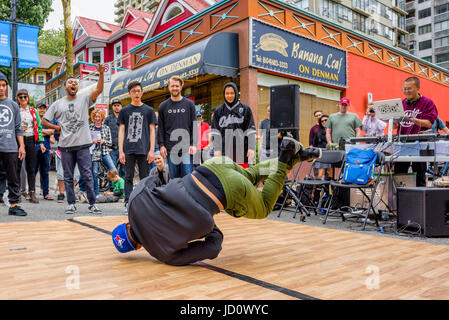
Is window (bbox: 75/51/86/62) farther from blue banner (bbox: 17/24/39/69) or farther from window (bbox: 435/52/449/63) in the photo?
window (bbox: 435/52/449/63)

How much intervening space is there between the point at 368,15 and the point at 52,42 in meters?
34.4

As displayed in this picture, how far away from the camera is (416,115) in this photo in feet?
16.7

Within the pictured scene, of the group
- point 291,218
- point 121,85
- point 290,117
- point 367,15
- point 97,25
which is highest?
point 367,15

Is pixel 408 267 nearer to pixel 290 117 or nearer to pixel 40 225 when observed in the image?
pixel 290 117

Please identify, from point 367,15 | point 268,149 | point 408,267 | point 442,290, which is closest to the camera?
point 442,290

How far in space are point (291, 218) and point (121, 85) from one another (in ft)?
34.5

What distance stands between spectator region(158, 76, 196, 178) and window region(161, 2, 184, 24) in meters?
12.0

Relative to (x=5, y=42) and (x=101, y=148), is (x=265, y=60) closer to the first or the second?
(x=101, y=148)

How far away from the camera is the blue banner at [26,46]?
10.9 meters

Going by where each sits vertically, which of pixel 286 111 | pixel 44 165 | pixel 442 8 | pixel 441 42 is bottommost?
pixel 44 165

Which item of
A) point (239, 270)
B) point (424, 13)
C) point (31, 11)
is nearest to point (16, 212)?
point (239, 270)

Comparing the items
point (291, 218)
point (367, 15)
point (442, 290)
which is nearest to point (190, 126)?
point (291, 218)

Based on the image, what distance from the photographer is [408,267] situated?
245cm

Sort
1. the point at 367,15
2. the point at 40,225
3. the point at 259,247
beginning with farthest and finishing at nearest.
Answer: the point at 367,15 → the point at 40,225 → the point at 259,247
